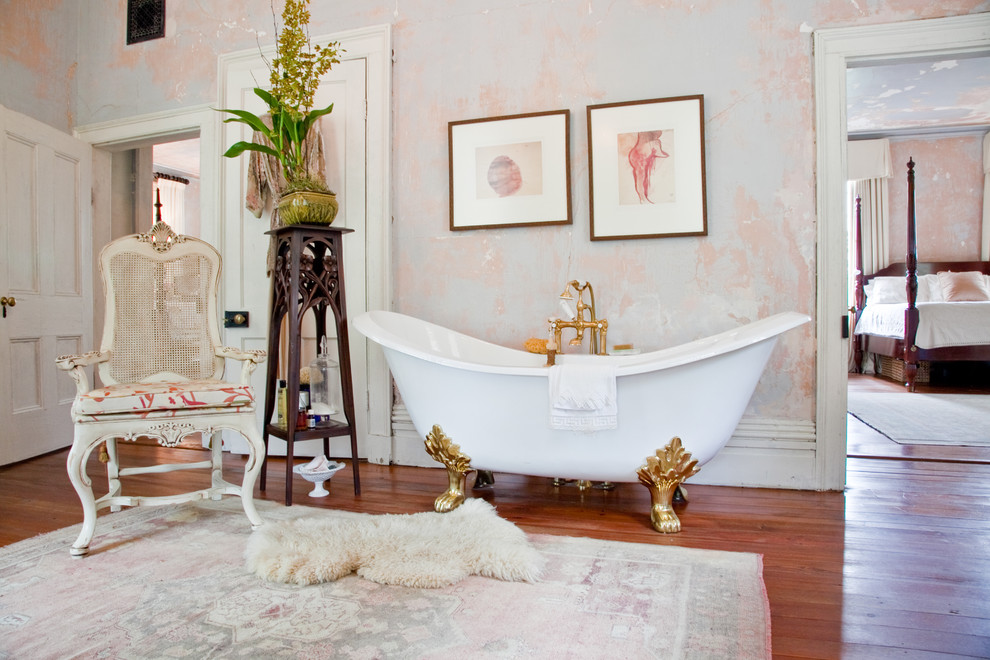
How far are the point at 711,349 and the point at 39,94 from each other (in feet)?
12.9

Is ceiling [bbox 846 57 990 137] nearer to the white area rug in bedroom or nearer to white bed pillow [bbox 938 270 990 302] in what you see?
white bed pillow [bbox 938 270 990 302]

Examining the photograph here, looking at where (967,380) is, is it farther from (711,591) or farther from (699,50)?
(711,591)

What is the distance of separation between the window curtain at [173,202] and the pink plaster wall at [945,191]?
27.1ft

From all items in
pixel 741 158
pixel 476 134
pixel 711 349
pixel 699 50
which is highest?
pixel 699 50

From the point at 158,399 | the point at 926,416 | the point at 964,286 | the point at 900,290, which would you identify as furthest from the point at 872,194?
the point at 158,399

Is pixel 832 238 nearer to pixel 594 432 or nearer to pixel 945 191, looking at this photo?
pixel 594 432

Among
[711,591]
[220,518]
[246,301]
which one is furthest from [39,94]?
[711,591]

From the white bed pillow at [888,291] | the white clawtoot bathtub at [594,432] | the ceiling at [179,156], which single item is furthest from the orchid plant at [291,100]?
the white bed pillow at [888,291]

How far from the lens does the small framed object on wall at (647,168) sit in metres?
2.75

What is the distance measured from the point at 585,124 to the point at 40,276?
117 inches

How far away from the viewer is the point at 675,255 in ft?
9.16

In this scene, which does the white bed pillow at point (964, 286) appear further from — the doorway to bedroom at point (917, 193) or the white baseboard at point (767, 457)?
the white baseboard at point (767, 457)

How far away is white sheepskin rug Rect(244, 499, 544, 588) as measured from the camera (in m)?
1.68

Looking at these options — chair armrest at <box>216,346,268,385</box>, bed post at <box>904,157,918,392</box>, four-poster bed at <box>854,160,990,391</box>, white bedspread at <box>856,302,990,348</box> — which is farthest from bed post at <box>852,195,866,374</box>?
chair armrest at <box>216,346,268,385</box>
